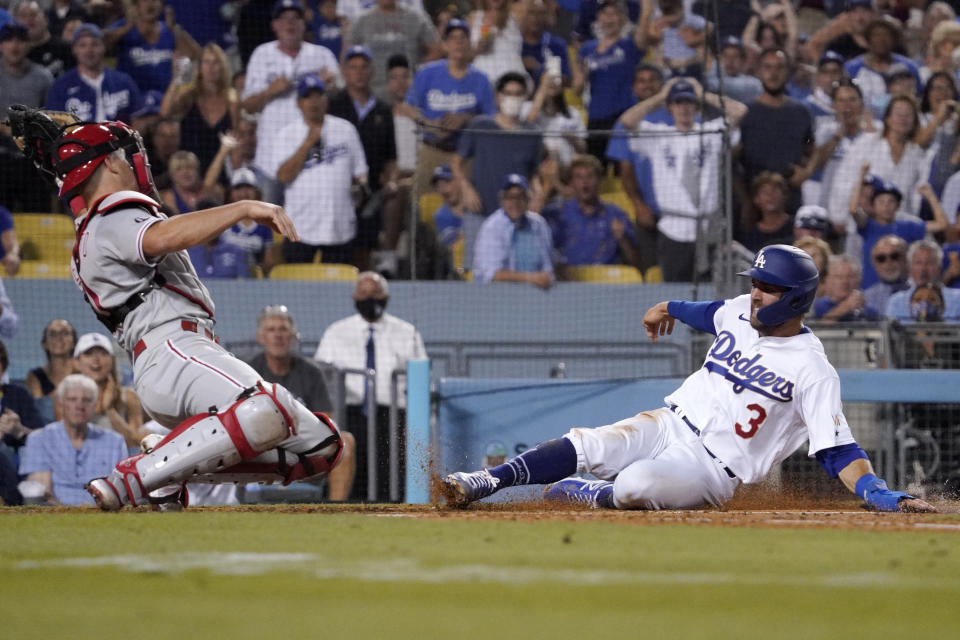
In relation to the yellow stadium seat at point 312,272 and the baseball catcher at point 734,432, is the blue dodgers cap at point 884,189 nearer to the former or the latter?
the yellow stadium seat at point 312,272

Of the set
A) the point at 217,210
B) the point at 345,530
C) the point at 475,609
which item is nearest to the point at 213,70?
the point at 217,210

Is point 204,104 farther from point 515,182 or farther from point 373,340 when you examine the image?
point 373,340

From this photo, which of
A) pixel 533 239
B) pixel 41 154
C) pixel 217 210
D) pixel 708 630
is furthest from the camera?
pixel 533 239

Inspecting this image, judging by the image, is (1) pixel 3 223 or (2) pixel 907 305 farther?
(1) pixel 3 223

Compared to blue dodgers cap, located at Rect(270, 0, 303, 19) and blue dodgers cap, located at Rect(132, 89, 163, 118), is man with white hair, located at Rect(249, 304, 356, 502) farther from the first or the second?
blue dodgers cap, located at Rect(270, 0, 303, 19)

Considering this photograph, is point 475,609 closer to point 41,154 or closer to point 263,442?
point 263,442

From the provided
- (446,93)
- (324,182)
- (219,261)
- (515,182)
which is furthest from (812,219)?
(219,261)
